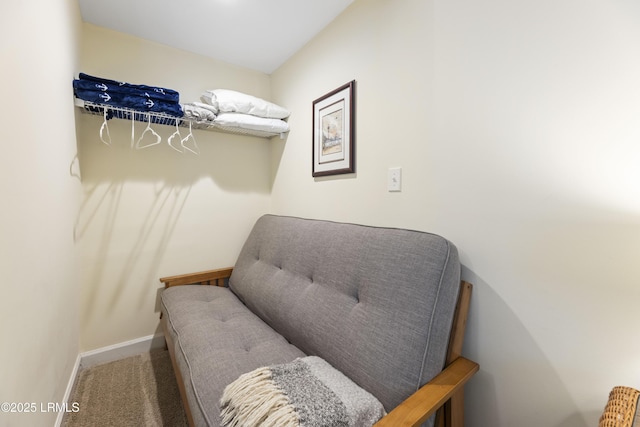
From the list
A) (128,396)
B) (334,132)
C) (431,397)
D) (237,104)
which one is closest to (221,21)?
(237,104)

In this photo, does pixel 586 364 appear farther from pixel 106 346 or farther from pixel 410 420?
pixel 106 346

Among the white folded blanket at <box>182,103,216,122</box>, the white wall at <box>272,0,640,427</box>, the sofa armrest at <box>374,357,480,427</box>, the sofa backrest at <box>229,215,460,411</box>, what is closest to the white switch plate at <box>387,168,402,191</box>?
the white wall at <box>272,0,640,427</box>

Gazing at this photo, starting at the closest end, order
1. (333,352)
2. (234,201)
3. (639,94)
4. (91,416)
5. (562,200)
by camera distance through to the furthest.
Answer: (639,94)
(562,200)
(333,352)
(91,416)
(234,201)

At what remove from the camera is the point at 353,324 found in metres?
1.10

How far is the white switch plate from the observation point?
135cm

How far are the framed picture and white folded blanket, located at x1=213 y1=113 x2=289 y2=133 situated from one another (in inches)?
15.2

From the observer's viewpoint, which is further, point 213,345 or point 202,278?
point 202,278

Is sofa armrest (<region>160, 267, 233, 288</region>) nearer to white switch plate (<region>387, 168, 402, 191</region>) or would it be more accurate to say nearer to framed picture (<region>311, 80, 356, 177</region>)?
framed picture (<region>311, 80, 356, 177</region>)

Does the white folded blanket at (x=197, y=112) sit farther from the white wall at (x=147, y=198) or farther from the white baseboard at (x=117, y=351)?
the white baseboard at (x=117, y=351)

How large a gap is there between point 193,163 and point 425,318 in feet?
6.48

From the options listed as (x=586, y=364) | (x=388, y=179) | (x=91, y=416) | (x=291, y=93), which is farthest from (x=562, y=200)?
(x=91, y=416)

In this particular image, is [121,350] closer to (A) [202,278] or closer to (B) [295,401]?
(A) [202,278]

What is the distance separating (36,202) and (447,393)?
1579mm

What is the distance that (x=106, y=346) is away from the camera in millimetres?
1877
